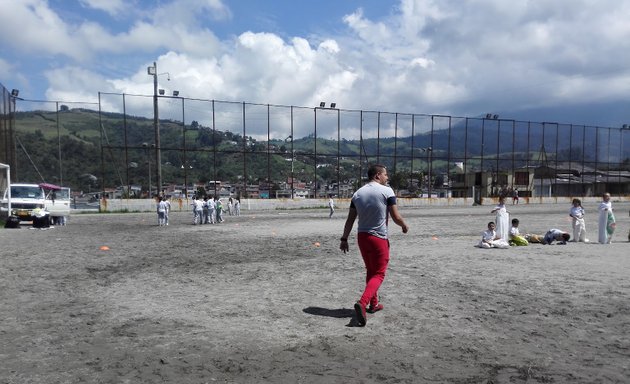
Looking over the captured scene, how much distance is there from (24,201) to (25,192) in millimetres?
731

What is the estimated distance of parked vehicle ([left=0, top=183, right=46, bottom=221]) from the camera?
23.0 metres

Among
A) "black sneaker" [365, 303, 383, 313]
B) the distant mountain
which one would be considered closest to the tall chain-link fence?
the distant mountain

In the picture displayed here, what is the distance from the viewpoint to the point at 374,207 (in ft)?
19.3

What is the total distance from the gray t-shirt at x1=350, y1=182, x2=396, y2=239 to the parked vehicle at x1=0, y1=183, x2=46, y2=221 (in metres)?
21.4

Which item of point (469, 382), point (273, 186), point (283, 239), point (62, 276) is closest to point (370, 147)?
point (273, 186)

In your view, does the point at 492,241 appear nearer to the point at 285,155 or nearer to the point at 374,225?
the point at 374,225

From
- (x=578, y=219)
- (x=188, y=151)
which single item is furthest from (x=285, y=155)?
(x=578, y=219)

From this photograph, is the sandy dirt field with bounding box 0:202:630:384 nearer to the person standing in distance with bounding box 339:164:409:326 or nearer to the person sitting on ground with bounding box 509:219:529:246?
the person standing in distance with bounding box 339:164:409:326

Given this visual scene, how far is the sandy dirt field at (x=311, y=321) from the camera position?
427 cm

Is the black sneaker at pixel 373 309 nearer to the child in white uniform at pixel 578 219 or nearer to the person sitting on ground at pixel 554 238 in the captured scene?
the person sitting on ground at pixel 554 238

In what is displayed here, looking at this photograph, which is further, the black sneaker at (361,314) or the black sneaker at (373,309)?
the black sneaker at (373,309)

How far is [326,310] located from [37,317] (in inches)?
144

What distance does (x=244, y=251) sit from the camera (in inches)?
513

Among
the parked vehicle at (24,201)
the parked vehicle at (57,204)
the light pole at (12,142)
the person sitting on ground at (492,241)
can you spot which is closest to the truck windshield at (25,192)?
the parked vehicle at (24,201)
